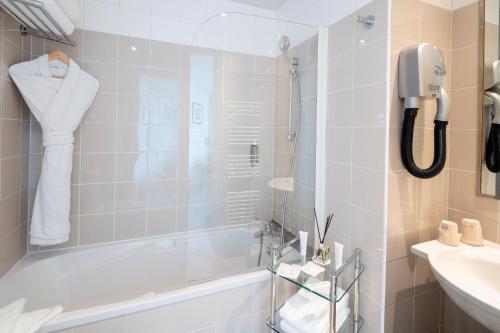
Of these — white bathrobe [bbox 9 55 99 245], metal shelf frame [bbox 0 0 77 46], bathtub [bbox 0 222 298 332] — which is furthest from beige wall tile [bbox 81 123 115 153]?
bathtub [bbox 0 222 298 332]

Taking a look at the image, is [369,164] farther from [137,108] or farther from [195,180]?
[137,108]

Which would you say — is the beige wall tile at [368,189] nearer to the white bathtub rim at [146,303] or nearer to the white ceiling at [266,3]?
the white bathtub rim at [146,303]

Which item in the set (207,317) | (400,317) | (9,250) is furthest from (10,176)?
(400,317)

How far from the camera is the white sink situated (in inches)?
33.8

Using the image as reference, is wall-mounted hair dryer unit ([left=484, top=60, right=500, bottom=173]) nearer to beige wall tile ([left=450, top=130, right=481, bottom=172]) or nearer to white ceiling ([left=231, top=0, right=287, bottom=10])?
beige wall tile ([left=450, top=130, right=481, bottom=172])

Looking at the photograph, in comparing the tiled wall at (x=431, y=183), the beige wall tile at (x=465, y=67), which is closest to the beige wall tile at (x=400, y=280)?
the tiled wall at (x=431, y=183)

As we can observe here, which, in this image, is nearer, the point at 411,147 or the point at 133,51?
the point at 411,147

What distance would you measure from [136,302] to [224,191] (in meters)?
0.71

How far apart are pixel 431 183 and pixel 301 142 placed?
0.73 meters

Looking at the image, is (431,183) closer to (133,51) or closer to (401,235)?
(401,235)

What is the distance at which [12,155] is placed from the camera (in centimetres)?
144

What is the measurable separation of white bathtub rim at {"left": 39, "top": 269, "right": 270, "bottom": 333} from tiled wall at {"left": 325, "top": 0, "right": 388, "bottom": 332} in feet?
1.69

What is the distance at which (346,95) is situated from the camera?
1.35 meters

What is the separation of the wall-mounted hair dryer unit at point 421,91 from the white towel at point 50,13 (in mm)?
1615
